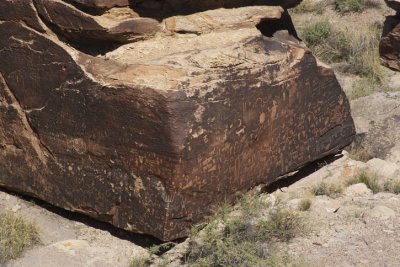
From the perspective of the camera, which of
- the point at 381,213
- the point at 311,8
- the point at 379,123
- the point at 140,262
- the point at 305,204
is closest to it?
the point at 140,262

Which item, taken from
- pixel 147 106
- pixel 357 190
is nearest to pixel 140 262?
pixel 147 106

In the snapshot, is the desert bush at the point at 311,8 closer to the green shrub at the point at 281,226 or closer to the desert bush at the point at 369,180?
the desert bush at the point at 369,180

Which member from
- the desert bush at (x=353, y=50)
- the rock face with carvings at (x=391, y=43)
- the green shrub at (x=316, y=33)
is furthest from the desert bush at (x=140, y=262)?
the green shrub at (x=316, y=33)

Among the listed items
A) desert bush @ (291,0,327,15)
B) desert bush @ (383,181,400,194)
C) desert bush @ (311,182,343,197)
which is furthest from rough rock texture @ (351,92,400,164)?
desert bush @ (291,0,327,15)

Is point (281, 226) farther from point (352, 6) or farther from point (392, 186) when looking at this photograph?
point (352, 6)

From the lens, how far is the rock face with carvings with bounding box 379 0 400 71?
791 cm

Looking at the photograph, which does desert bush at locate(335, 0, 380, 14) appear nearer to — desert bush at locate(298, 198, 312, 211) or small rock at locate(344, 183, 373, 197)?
small rock at locate(344, 183, 373, 197)

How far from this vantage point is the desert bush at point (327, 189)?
488 cm

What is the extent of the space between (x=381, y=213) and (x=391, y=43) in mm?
4118

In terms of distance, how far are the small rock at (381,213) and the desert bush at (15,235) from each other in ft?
6.69

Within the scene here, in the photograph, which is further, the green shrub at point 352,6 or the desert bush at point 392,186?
the green shrub at point 352,6

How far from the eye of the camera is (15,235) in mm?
4219

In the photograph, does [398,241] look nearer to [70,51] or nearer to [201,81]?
[201,81]

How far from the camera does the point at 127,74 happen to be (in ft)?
13.6
